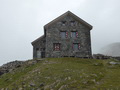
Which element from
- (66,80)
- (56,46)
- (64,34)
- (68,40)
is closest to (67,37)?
(68,40)

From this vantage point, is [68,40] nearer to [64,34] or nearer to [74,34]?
[64,34]

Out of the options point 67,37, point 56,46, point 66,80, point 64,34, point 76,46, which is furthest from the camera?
point 64,34

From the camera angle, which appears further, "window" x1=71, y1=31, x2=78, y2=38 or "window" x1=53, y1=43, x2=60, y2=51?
"window" x1=71, y1=31, x2=78, y2=38

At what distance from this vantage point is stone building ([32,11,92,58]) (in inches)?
1581

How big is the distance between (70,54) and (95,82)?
64.3 feet

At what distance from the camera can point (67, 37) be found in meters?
41.2

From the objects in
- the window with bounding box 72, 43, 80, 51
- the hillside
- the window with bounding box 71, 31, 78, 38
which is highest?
the window with bounding box 71, 31, 78, 38

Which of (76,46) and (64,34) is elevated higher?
(64,34)

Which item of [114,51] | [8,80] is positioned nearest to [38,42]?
[8,80]

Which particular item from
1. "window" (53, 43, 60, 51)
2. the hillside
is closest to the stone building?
"window" (53, 43, 60, 51)

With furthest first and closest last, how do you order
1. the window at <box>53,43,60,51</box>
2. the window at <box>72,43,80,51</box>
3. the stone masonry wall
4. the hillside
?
the window at <box>72,43,80,51</box> → the window at <box>53,43,60,51</box> → the stone masonry wall → the hillside

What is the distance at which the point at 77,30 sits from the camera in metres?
41.6

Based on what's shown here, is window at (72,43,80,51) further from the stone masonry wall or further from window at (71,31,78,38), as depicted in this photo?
window at (71,31,78,38)

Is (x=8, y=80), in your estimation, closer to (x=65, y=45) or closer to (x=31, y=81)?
(x=31, y=81)
